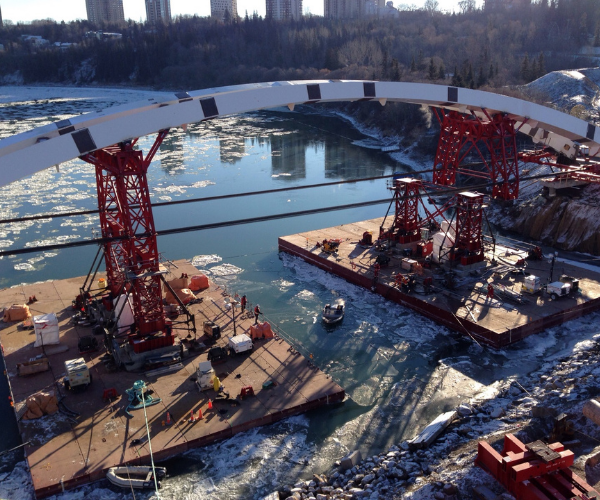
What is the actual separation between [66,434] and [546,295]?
20458mm

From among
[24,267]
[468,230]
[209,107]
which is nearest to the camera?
[209,107]

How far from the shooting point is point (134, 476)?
15.4 metres

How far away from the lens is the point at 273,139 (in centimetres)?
7588

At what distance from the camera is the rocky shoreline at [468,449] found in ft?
46.1

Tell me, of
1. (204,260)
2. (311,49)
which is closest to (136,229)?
(204,260)

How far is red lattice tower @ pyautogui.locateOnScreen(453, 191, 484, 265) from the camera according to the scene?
90.2ft

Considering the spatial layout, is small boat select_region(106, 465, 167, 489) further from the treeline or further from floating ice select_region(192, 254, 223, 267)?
the treeline

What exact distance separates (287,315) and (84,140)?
40.9 ft

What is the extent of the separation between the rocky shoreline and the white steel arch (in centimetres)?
1137

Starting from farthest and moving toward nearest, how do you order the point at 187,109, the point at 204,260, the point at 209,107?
1. the point at 204,260
2. the point at 209,107
3. the point at 187,109

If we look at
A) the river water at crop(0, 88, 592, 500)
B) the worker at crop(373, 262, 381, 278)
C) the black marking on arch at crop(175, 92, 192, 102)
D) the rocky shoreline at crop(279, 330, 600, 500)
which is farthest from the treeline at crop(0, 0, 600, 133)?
the rocky shoreline at crop(279, 330, 600, 500)

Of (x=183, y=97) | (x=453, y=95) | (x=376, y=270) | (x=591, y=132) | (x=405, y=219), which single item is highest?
(x=183, y=97)

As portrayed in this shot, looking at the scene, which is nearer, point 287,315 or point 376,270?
point 287,315

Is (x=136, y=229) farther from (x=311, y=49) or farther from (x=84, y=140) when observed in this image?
(x=311, y=49)
